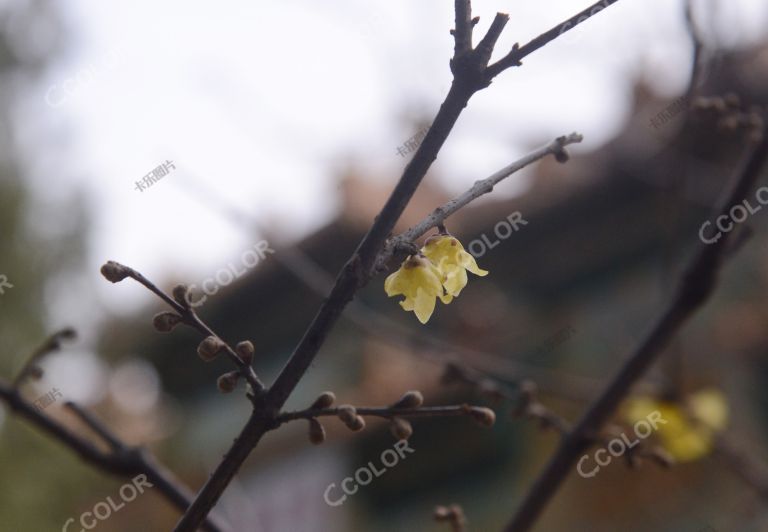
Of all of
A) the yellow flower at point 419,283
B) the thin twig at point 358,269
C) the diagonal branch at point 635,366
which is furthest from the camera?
the diagonal branch at point 635,366

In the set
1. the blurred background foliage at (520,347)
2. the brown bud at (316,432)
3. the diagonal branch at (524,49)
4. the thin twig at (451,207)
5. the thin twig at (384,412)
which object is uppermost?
the diagonal branch at (524,49)

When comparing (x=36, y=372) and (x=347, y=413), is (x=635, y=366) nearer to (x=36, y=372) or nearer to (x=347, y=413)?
(x=347, y=413)

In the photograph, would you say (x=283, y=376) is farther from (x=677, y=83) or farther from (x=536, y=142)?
(x=677, y=83)

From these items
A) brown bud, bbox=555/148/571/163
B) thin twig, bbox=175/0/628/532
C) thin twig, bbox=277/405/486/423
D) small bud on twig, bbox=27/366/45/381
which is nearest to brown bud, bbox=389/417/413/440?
thin twig, bbox=277/405/486/423

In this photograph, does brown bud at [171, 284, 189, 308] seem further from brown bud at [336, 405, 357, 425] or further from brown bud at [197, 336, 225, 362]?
brown bud at [336, 405, 357, 425]

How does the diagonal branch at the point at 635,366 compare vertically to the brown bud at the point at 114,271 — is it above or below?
below

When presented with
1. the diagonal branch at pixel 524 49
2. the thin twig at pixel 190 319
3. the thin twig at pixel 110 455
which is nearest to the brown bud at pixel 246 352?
the thin twig at pixel 190 319

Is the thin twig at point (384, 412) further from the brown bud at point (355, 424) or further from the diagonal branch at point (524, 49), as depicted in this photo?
the diagonal branch at point (524, 49)
